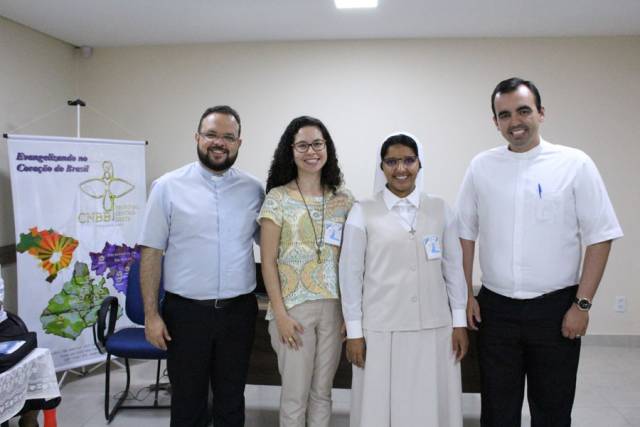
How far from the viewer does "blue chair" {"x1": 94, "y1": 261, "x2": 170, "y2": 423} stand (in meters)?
2.90

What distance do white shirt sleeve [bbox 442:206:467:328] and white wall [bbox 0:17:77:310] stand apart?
3362 mm

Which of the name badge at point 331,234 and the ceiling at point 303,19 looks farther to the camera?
the ceiling at point 303,19

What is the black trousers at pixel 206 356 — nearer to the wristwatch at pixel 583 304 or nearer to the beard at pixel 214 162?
the beard at pixel 214 162

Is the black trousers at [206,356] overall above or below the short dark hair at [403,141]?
below

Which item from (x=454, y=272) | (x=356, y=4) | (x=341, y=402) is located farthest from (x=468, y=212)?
(x=356, y=4)

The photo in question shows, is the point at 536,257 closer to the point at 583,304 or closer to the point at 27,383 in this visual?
the point at 583,304

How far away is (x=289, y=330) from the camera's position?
1.88 m

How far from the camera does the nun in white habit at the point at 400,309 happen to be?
1847 mm

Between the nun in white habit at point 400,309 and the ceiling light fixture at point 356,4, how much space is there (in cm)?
190

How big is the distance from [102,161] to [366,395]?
9.40ft

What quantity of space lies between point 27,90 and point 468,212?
3.65 metres

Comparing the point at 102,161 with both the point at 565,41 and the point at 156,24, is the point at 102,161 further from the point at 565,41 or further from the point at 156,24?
the point at 565,41

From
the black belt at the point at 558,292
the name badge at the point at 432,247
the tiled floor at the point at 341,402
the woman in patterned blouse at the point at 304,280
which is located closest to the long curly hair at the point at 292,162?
the woman in patterned blouse at the point at 304,280

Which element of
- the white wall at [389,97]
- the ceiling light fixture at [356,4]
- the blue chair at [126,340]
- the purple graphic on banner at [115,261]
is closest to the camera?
the blue chair at [126,340]
